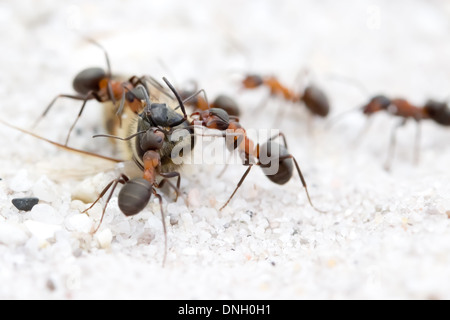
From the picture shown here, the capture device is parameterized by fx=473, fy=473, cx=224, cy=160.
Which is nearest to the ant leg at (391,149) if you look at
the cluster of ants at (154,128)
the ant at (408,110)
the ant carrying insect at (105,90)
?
the ant at (408,110)

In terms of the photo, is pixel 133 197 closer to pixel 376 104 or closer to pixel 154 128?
pixel 154 128

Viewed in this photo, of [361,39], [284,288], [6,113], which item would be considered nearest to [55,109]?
[6,113]

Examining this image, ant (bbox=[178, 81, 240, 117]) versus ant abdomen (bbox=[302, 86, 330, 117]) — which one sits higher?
ant abdomen (bbox=[302, 86, 330, 117])

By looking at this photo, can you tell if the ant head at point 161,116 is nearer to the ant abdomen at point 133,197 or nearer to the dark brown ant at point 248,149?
the dark brown ant at point 248,149

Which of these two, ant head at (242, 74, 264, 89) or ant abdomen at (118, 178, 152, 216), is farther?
ant head at (242, 74, 264, 89)

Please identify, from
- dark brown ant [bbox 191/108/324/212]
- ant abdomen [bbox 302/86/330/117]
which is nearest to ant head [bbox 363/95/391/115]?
ant abdomen [bbox 302/86/330/117]

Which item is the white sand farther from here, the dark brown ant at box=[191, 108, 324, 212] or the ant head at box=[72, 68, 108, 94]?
the ant head at box=[72, 68, 108, 94]
